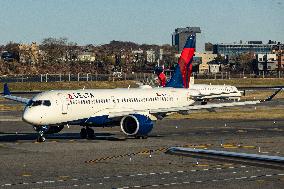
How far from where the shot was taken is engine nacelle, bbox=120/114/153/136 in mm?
51594

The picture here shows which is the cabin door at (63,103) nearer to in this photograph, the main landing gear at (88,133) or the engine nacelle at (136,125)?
the main landing gear at (88,133)

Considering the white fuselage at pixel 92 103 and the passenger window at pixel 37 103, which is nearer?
the white fuselage at pixel 92 103

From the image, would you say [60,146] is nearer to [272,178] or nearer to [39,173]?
[39,173]

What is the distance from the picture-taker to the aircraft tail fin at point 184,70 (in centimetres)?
6462

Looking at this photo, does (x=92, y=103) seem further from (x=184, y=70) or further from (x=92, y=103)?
(x=184, y=70)

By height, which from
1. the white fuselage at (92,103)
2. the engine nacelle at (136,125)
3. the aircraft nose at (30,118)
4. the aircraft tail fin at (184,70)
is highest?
the aircraft tail fin at (184,70)

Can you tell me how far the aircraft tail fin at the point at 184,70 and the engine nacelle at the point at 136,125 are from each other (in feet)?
41.0

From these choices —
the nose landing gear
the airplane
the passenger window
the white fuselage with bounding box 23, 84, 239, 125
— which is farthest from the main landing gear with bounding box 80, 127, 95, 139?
the passenger window

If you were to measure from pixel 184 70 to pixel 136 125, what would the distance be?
15597mm

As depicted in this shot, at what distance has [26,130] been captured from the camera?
65188mm

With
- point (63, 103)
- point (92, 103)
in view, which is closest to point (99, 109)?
point (92, 103)

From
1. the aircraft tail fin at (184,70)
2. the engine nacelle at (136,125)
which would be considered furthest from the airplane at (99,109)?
the aircraft tail fin at (184,70)

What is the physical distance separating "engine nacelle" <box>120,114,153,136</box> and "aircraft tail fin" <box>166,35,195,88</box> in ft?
41.0

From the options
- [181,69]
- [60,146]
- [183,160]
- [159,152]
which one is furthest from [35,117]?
[181,69]
